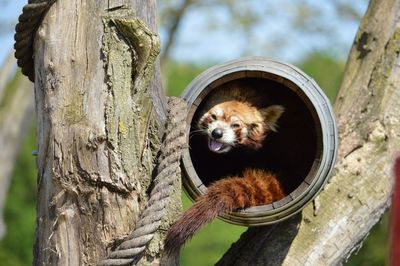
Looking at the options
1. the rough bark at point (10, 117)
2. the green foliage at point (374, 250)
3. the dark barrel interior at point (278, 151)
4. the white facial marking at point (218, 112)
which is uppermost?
the rough bark at point (10, 117)

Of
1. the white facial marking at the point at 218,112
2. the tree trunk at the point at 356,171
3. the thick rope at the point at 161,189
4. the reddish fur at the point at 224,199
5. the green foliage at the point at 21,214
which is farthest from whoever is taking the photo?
the green foliage at the point at 21,214

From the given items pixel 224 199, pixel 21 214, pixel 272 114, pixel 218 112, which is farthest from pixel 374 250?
pixel 224 199

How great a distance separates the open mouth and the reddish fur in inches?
16.5

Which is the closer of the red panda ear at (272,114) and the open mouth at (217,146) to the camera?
the open mouth at (217,146)

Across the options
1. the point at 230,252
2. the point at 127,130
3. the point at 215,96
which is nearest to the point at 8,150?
the point at 215,96

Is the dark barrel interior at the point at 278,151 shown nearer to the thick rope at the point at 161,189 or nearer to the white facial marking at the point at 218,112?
the white facial marking at the point at 218,112

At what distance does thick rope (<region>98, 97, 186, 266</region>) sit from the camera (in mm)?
3076

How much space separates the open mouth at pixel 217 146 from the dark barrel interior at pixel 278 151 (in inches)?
3.6

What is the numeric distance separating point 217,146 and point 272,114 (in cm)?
58

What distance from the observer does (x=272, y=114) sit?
16.7 feet

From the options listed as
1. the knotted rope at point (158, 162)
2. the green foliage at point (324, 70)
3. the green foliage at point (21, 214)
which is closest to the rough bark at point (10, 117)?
the green foliage at point (21, 214)

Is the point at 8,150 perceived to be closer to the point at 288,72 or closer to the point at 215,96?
the point at 215,96

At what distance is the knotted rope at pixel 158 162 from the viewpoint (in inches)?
121

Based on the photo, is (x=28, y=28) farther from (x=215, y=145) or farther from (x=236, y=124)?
(x=236, y=124)
